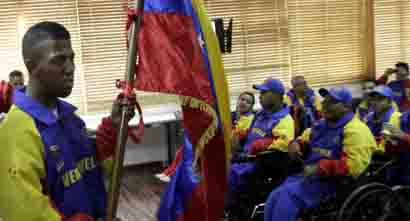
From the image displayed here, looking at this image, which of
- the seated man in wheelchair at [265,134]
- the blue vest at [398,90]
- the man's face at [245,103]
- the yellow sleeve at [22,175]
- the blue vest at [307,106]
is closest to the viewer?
the yellow sleeve at [22,175]

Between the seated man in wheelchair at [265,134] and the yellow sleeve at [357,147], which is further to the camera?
the seated man in wheelchair at [265,134]

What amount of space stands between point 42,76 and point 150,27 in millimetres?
544

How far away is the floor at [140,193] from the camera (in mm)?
4703

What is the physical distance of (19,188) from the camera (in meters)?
1.54

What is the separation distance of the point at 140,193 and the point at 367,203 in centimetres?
229

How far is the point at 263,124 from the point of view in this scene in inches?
170

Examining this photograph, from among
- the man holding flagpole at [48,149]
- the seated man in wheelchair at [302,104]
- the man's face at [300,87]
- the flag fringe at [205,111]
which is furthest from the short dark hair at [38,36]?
the man's face at [300,87]

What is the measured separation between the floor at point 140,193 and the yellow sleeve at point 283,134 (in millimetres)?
1122

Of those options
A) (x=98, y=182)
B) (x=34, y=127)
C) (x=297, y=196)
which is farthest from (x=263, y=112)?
(x=34, y=127)

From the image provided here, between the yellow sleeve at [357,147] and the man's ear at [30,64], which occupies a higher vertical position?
the man's ear at [30,64]

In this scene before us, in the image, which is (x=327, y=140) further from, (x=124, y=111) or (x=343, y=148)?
(x=124, y=111)

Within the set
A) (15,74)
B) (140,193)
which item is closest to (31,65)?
(15,74)

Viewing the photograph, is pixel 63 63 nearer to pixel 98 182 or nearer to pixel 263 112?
pixel 98 182

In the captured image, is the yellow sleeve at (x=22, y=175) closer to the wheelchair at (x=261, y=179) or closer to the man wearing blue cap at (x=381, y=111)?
the wheelchair at (x=261, y=179)
